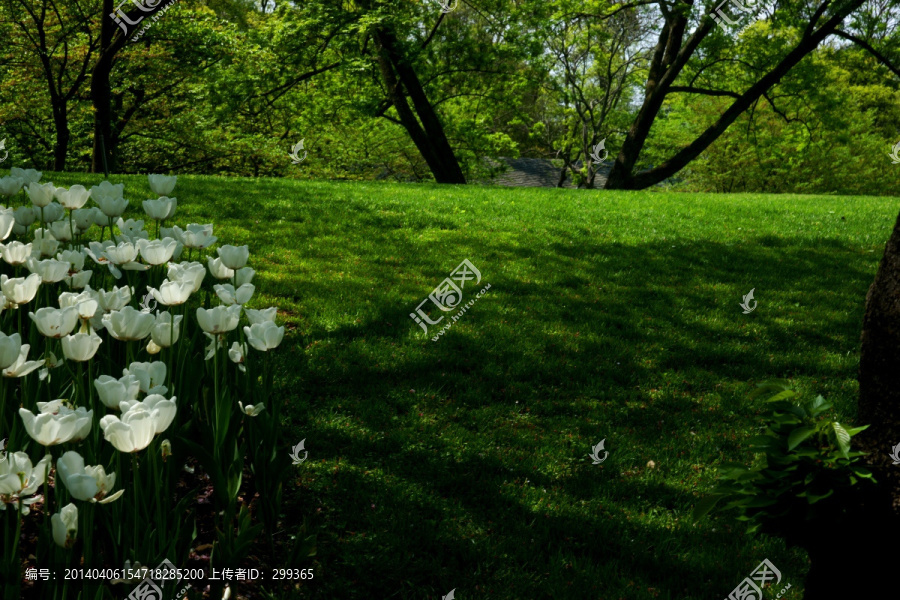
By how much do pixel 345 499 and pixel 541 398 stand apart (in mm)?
1897

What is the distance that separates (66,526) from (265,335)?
110 centimetres

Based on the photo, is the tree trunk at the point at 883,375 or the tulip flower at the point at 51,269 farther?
the tulip flower at the point at 51,269

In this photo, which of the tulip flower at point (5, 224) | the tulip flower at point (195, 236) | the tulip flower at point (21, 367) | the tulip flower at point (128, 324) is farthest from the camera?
the tulip flower at point (195, 236)

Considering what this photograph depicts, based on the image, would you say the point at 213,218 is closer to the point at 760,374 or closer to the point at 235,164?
the point at 760,374

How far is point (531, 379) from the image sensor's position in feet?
17.8

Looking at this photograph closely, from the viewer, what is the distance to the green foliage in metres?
2.41

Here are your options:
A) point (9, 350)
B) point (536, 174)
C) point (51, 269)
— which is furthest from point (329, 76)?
point (536, 174)

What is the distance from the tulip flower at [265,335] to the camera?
286 cm

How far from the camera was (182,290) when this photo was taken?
9.12 ft

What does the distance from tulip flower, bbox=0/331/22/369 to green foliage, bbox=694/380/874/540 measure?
2438mm

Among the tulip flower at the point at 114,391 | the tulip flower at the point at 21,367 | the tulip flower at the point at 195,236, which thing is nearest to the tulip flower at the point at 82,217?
the tulip flower at the point at 195,236

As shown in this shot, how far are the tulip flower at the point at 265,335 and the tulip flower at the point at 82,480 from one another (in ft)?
3.17

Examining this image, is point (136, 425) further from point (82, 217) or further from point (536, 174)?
point (536, 174)

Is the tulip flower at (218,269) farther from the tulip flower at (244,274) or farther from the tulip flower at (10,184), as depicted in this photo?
the tulip flower at (10,184)
